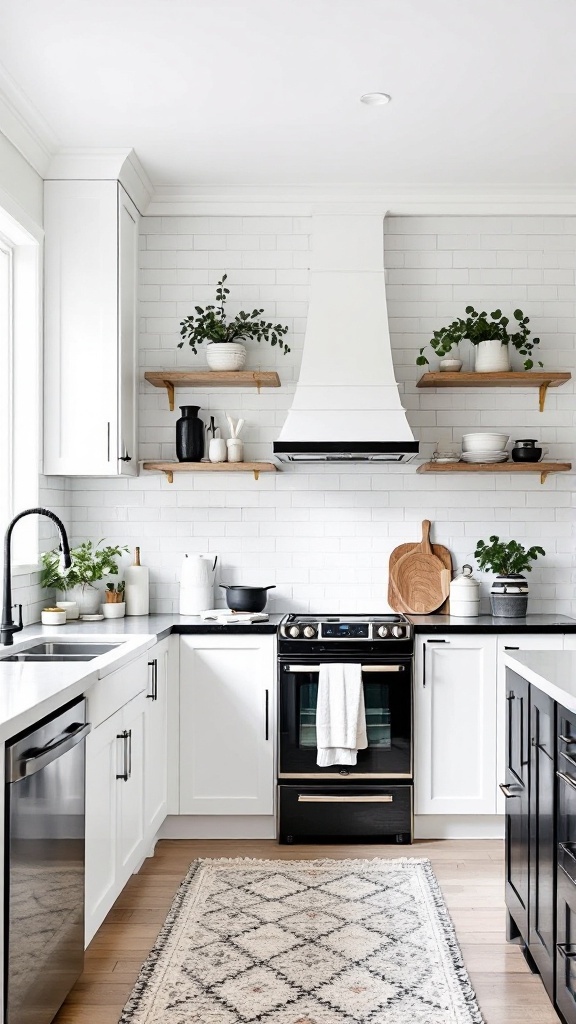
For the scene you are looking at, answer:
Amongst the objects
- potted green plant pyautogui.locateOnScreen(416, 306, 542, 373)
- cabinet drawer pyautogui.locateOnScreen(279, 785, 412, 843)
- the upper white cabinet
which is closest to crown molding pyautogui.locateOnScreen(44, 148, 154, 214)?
the upper white cabinet

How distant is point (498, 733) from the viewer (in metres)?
4.05

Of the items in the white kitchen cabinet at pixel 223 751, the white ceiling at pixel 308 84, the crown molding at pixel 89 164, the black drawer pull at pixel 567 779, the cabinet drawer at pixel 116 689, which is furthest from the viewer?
the crown molding at pixel 89 164

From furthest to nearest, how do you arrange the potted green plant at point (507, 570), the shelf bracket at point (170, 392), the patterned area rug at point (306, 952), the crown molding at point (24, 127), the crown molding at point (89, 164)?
the shelf bracket at point (170, 392), the potted green plant at point (507, 570), the crown molding at point (89, 164), the crown molding at point (24, 127), the patterned area rug at point (306, 952)

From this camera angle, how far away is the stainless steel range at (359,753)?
3.98 meters

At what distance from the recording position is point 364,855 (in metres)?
3.86

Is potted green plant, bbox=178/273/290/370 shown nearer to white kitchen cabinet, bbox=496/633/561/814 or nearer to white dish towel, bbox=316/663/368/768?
white dish towel, bbox=316/663/368/768

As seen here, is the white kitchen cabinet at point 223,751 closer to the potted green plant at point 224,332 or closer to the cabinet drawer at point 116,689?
the cabinet drawer at point 116,689

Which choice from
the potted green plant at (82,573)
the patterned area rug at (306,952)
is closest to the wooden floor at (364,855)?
the patterned area rug at (306,952)

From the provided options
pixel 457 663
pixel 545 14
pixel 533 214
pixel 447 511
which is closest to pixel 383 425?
pixel 447 511

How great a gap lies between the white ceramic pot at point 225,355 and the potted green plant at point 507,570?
150 cm

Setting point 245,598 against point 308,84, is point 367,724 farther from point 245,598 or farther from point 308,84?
point 308,84

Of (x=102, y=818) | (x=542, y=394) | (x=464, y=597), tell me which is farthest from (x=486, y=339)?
(x=102, y=818)

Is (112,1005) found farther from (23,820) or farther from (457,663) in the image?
(457,663)

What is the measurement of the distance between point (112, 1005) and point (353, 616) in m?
2.19
